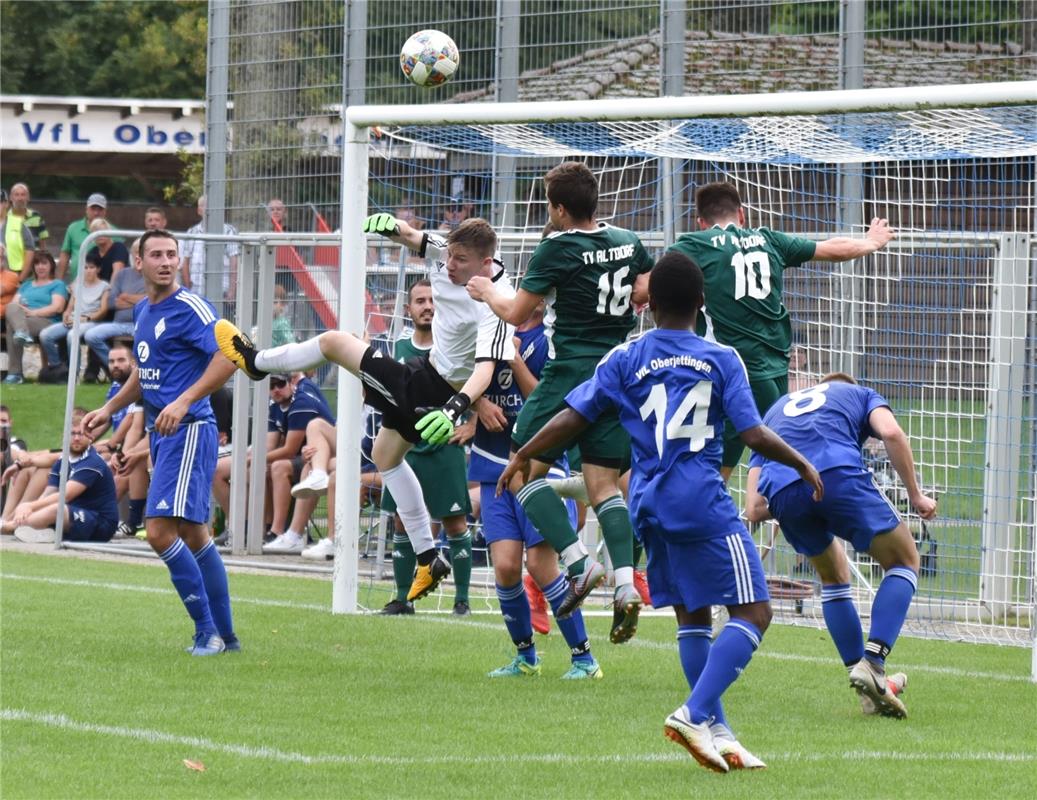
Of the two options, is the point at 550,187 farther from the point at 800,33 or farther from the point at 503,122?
the point at 800,33

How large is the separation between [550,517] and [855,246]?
85.6 inches

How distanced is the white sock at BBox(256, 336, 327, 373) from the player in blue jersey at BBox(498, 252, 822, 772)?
265cm

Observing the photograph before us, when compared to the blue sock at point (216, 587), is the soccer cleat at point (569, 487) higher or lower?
higher

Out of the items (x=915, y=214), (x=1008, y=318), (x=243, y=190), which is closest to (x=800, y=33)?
(x=915, y=214)

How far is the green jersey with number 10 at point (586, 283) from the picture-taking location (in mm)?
8445

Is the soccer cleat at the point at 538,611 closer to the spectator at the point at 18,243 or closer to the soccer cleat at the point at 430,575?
the soccer cleat at the point at 430,575

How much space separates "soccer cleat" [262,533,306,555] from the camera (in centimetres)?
1573

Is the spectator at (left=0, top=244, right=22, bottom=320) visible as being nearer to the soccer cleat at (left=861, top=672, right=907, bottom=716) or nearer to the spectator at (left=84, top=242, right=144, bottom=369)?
the spectator at (left=84, top=242, right=144, bottom=369)

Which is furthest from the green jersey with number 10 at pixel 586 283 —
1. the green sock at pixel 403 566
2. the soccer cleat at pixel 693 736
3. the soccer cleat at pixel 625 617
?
the green sock at pixel 403 566

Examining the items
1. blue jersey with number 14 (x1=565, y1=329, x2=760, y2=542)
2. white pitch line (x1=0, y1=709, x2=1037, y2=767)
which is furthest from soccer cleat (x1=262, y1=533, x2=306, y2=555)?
blue jersey with number 14 (x1=565, y1=329, x2=760, y2=542)

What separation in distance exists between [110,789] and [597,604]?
7.17 metres

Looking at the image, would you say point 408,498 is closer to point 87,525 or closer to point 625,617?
point 625,617

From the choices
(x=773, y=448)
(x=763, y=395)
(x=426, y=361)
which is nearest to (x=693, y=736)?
(x=773, y=448)

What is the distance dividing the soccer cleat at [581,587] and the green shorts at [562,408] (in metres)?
0.56
